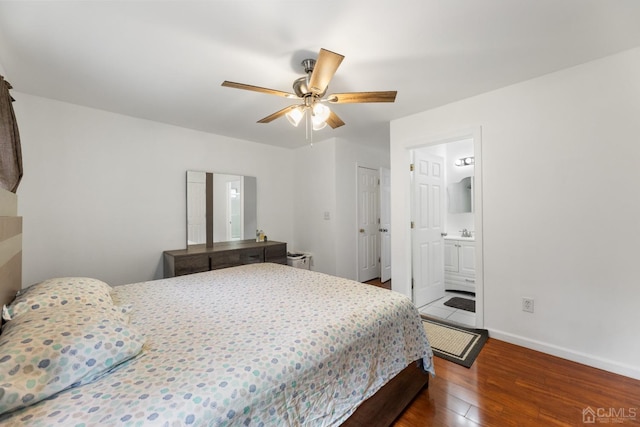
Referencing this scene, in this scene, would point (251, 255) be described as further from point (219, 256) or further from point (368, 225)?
point (368, 225)

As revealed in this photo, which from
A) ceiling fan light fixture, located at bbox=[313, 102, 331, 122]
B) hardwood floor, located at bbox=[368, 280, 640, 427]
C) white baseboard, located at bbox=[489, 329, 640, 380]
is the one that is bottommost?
hardwood floor, located at bbox=[368, 280, 640, 427]

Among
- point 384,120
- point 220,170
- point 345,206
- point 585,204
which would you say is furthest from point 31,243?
point 585,204

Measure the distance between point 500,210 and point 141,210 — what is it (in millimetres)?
3832

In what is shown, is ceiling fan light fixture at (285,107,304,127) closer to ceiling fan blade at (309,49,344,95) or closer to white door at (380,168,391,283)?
ceiling fan blade at (309,49,344,95)

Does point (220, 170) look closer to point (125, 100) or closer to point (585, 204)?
point (125, 100)

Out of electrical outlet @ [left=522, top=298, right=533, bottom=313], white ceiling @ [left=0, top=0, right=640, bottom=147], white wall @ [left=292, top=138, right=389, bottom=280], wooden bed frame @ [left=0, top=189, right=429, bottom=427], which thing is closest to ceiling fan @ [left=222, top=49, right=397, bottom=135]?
white ceiling @ [left=0, top=0, right=640, bottom=147]

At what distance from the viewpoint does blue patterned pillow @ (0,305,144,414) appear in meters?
0.75

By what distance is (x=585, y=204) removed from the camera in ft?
6.73

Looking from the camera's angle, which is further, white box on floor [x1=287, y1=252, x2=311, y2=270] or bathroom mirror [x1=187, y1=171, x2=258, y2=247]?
white box on floor [x1=287, y1=252, x2=311, y2=270]

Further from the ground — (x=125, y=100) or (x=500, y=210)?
A: (x=125, y=100)

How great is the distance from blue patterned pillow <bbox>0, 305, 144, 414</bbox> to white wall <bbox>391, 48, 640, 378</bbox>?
9.38ft

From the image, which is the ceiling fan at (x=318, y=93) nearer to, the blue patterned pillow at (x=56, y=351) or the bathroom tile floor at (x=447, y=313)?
the blue patterned pillow at (x=56, y=351)

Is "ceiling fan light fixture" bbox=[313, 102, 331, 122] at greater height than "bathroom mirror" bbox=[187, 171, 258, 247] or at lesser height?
greater

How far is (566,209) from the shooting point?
213 cm
